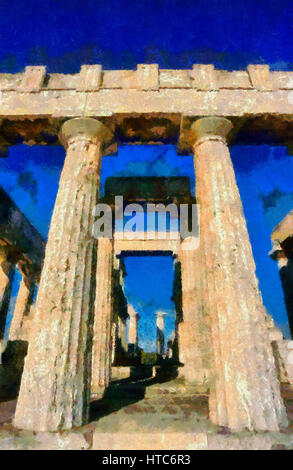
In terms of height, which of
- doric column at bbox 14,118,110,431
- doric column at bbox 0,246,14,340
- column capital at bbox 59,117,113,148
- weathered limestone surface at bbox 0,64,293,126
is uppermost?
weathered limestone surface at bbox 0,64,293,126

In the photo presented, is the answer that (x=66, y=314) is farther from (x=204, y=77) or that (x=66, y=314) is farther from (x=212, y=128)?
(x=204, y=77)

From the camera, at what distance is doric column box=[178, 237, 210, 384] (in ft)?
26.2

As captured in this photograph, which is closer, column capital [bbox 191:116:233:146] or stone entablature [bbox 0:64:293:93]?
column capital [bbox 191:116:233:146]

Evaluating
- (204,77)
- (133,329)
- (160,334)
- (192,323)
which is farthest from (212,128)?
(160,334)

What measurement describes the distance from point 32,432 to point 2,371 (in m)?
3.85

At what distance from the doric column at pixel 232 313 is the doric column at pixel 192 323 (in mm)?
3583

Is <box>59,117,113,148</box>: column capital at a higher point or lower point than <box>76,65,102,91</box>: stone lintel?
lower

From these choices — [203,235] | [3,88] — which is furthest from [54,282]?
[3,88]

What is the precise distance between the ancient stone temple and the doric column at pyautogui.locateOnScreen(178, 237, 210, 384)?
0.22 feet

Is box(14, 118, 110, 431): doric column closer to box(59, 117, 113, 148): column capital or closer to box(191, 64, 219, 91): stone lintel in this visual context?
box(59, 117, 113, 148): column capital

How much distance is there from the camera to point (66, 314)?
3998 mm

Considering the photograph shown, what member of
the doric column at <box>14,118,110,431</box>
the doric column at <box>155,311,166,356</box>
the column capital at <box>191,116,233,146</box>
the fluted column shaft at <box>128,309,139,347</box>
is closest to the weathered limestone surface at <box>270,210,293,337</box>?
the column capital at <box>191,116,233,146</box>

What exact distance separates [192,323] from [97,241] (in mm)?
5199
